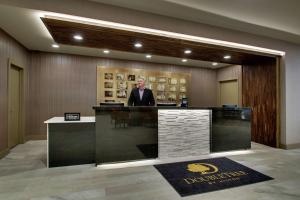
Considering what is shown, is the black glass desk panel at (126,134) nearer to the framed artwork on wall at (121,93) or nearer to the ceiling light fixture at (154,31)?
the ceiling light fixture at (154,31)

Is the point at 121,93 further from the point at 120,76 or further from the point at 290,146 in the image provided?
the point at 290,146

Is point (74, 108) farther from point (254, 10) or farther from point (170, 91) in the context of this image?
point (254, 10)

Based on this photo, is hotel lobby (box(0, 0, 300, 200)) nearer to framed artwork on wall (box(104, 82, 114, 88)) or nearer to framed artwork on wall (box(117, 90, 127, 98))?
framed artwork on wall (box(104, 82, 114, 88))

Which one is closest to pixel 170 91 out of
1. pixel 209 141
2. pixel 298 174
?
pixel 209 141

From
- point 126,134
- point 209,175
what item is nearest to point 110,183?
point 126,134

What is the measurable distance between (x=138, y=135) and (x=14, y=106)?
146 inches

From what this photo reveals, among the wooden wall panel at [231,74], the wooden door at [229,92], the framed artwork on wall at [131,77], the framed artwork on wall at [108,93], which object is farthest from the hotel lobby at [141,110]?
the wooden door at [229,92]

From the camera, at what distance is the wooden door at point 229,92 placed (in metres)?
7.17

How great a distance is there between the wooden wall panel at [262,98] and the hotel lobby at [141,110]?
0.03 metres

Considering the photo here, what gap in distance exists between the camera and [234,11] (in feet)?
11.4

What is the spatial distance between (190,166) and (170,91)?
162 inches

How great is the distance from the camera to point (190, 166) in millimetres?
3426

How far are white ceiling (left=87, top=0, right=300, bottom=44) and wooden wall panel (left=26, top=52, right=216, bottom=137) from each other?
3349 millimetres

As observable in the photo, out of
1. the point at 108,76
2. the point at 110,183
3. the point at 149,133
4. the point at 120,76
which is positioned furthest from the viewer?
the point at 120,76
